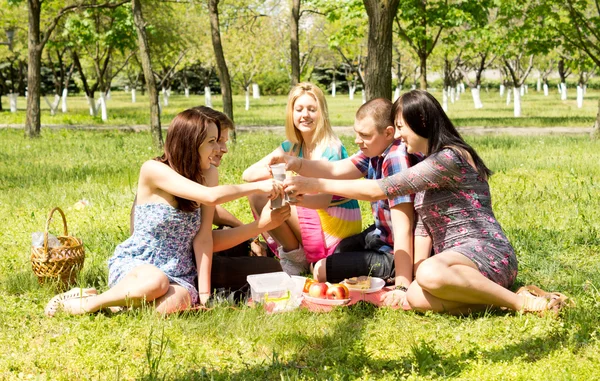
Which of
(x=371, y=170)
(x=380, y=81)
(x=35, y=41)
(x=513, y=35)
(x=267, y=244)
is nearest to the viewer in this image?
(x=371, y=170)

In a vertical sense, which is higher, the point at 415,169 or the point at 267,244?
the point at 415,169

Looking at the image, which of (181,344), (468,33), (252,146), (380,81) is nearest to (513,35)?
(468,33)

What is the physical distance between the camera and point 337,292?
476 centimetres

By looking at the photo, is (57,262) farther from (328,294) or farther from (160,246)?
(328,294)

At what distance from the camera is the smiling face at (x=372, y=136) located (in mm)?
5137

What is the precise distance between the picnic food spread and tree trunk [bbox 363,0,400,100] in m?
3.95

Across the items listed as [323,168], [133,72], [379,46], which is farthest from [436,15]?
[133,72]

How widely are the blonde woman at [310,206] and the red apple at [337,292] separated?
0.88 metres

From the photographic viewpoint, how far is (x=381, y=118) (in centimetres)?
514

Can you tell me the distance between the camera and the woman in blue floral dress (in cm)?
463

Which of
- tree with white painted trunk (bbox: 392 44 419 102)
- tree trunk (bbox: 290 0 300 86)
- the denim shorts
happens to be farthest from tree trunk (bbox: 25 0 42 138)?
tree with white painted trunk (bbox: 392 44 419 102)

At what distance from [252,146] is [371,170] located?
8.85 m

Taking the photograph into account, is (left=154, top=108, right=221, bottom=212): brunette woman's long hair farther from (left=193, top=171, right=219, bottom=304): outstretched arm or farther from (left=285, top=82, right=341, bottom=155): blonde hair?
(left=285, top=82, right=341, bottom=155): blonde hair

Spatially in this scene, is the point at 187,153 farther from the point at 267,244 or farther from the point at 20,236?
the point at 20,236
